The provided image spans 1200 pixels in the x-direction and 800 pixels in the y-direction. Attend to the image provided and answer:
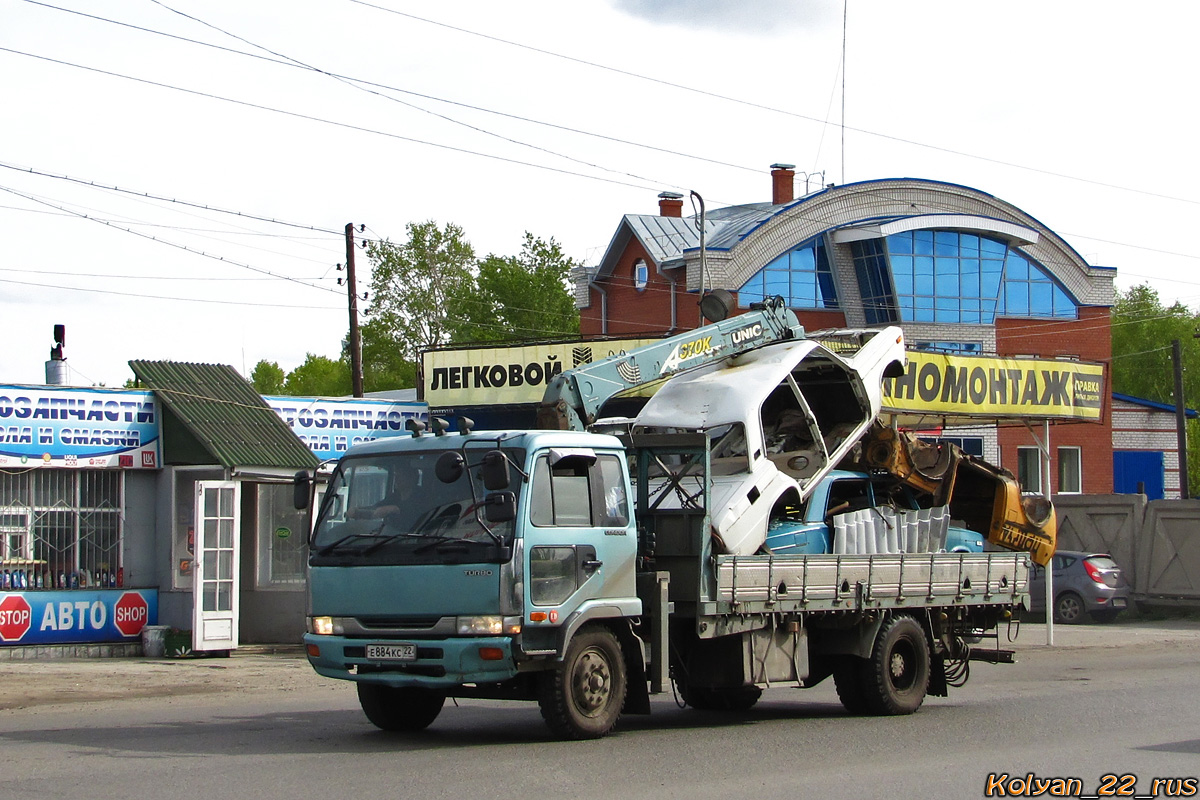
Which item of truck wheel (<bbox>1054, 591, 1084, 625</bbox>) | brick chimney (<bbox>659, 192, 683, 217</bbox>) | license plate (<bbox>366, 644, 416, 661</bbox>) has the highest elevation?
brick chimney (<bbox>659, 192, 683, 217</bbox>)

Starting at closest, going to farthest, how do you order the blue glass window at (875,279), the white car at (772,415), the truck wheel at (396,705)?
the truck wheel at (396,705), the white car at (772,415), the blue glass window at (875,279)

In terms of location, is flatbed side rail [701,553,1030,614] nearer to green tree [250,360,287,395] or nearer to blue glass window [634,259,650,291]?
blue glass window [634,259,650,291]

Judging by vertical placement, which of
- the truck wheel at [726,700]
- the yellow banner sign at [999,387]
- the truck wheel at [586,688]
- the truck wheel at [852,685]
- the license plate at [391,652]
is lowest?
the truck wheel at [726,700]

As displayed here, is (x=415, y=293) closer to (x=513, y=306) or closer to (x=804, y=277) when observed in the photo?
(x=513, y=306)

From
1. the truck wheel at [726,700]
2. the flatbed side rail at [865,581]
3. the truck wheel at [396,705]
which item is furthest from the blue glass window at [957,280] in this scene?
the truck wheel at [396,705]

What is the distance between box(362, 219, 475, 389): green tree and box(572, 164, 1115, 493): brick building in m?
21.9

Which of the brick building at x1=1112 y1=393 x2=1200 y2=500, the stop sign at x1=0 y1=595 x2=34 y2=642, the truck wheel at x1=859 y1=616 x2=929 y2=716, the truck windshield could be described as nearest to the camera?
the truck windshield

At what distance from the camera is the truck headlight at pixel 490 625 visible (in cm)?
977

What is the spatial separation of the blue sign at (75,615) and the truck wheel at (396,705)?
8789 millimetres

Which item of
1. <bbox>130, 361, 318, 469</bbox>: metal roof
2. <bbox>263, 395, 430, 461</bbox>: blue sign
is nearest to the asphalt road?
<bbox>130, 361, 318, 469</bbox>: metal roof

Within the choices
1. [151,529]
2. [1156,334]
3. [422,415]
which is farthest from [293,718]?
[1156,334]

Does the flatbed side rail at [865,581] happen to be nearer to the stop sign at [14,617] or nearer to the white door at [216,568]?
the white door at [216,568]

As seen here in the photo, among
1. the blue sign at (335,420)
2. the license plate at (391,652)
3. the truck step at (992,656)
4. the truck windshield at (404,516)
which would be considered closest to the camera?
the truck windshield at (404,516)

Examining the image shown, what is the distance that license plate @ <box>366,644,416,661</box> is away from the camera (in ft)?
32.9
